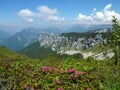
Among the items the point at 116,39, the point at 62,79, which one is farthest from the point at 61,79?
the point at 116,39

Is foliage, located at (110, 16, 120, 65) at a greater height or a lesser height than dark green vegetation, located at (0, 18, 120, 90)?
greater

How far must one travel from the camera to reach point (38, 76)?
10.6 m

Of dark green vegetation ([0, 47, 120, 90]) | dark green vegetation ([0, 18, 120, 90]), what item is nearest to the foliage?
dark green vegetation ([0, 18, 120, 90])

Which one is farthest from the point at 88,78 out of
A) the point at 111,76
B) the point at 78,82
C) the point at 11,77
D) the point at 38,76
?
the point at 11,77

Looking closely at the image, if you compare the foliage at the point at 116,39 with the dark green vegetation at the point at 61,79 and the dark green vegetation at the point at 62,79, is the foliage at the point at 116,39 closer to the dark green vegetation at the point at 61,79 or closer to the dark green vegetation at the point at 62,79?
the dark green vegetation at the point at 62,79

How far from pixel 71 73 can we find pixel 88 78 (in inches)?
30.6

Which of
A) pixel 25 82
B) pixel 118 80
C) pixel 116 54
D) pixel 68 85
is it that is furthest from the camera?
pixel 116 54

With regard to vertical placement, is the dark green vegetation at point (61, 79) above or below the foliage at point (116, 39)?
below

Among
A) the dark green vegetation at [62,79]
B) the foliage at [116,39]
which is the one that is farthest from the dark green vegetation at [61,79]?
the foliage at [116,39]

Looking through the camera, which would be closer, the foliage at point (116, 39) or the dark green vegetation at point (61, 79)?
the dark green vegetation at point (61, 79)

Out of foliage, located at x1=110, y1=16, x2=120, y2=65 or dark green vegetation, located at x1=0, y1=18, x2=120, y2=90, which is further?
foliage, located at x1=110, y1=16, x2=120, y2=65

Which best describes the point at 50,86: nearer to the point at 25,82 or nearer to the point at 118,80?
the point at 25,82

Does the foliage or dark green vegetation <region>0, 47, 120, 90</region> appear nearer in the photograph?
dark green vegetation <region>0, 47, 120, 90</region>

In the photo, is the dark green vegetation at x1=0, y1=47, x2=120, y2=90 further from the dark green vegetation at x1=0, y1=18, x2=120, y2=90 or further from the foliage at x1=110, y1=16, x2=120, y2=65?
the foliage at x1=110, y1=16, x2=120, y2=65
